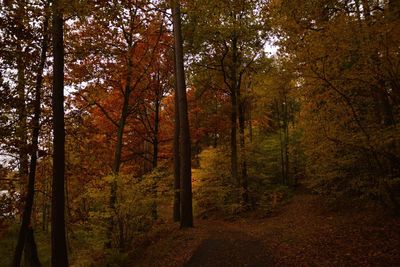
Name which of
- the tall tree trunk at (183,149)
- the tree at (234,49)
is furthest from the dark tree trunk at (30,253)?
the tree at (234,49)

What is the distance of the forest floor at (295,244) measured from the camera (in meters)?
7.23

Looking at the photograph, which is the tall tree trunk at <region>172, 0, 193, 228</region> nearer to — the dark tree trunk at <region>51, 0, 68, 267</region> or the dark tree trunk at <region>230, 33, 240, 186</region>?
the dark tree trunk at <region>51, 0, 68, 267</region>

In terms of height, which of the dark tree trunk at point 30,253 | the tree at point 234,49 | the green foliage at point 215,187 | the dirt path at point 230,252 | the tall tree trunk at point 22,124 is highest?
the tree at point 234,49

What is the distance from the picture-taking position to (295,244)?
347 inches

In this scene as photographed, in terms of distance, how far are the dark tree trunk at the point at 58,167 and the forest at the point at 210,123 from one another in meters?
0.03

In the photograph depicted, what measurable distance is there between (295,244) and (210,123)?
11667 millimetres

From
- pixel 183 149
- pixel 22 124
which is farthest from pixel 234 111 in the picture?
pixel 22 124

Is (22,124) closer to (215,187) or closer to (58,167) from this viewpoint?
(58,167)

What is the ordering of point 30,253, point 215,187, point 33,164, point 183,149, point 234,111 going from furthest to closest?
point 234,111, point 215,187, point 183,149, point 30,253, point 33,164

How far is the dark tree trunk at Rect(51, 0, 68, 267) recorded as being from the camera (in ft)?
25.0

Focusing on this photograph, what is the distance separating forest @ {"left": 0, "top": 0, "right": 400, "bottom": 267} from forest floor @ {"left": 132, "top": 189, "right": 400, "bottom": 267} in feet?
0.19

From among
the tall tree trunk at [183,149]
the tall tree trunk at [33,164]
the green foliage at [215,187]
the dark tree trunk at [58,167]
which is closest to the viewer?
A: the dark tree trunk at [58,167]

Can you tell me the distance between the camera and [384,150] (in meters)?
7.70

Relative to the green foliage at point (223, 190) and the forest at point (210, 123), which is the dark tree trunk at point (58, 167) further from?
the green foliage at point (223, 190)
